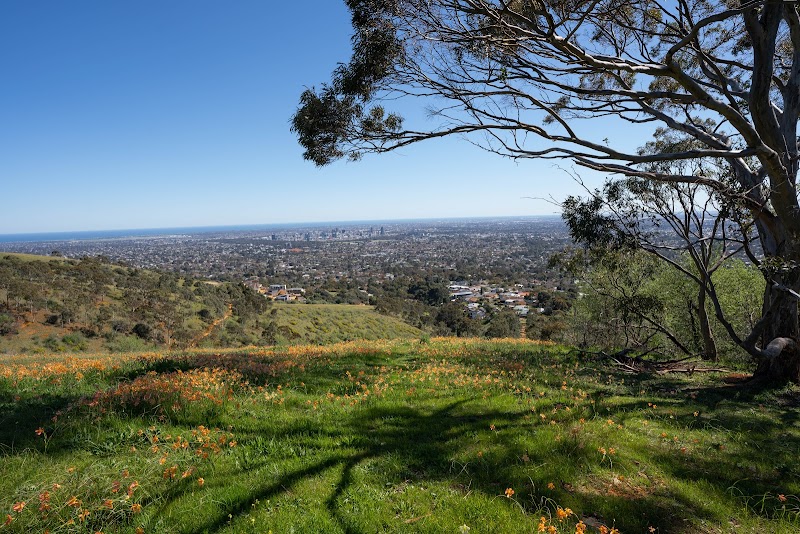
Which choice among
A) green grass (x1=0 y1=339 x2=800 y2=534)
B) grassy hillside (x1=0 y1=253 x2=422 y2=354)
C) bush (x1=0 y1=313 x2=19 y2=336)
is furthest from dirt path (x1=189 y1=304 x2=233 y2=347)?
green grass (x1=0 y1=339 x2=800 y2=534)

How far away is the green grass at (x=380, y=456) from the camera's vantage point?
352 cm

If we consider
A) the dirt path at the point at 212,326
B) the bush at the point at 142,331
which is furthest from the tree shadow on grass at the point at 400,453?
the bush at the point at 142,331

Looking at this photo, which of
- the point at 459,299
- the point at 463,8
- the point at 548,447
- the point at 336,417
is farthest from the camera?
the point at 459,299

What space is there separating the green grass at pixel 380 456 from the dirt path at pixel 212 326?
2851 centimetres

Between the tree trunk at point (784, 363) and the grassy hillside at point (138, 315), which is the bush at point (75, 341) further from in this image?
the tree trunk at point (784, 363)

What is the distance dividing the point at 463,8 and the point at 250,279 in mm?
99999

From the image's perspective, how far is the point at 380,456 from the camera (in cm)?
473

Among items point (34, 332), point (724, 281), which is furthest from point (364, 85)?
point (34, 332)

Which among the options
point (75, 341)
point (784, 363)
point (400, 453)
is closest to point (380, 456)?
point (400, 453)

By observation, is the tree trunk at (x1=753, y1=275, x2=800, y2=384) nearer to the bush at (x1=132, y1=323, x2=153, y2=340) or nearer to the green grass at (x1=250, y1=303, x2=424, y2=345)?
the green grass at (x1=250, y1=303, x2=424, y2=345)

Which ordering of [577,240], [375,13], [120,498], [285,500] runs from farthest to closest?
[577,240], [375,13], [285,500], [120,498]

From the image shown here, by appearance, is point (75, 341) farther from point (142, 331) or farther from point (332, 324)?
point (332, 324)

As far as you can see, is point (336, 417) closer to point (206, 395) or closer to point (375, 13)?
point (206, 395)

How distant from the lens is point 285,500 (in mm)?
3713
